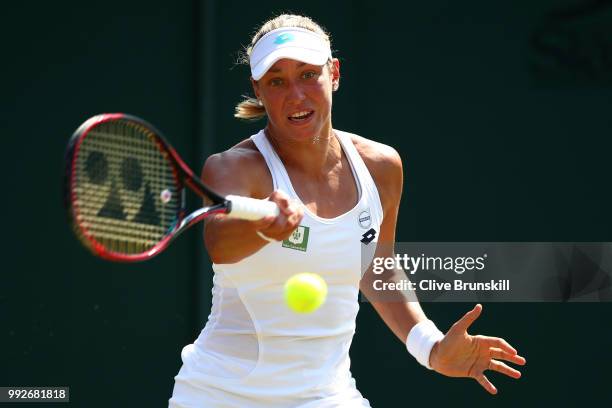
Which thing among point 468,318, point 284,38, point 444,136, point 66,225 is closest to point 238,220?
point 284,38

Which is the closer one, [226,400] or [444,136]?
[226,400]

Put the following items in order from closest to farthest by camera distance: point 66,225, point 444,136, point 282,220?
point 282,220
point 66,225
point 444,136

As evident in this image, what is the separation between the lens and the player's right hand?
104 inches

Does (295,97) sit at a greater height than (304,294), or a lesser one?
greater

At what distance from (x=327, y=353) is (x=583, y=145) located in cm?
229

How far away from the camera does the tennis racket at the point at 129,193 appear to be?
2537 millimetres

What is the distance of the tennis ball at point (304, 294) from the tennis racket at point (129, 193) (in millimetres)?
288

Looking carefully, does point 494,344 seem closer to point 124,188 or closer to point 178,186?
point 178,186

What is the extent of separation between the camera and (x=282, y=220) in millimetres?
2631

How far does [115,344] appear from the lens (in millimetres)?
4695

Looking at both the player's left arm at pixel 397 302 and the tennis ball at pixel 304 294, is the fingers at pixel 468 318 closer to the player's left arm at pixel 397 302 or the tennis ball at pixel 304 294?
the player's left arm at pixel 397 302

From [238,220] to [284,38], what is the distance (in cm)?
66

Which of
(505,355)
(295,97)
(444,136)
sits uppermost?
(444,136)

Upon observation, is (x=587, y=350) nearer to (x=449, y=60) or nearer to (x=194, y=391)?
(x=449, y=60)
